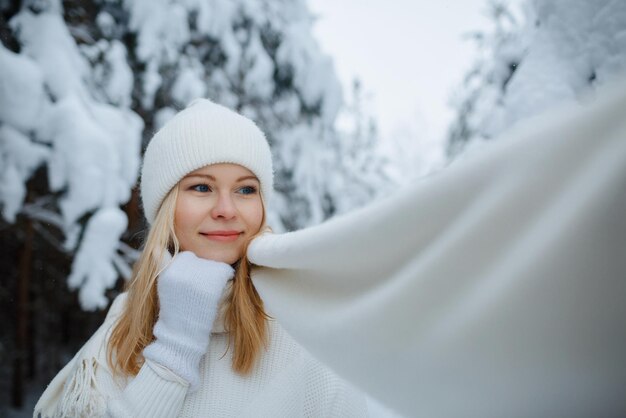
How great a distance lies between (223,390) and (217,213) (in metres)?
0.63

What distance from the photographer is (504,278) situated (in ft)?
1.79

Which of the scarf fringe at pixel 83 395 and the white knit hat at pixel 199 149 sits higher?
the white knit hat at pixel 199 149

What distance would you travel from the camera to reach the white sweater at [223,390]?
4.52 ft

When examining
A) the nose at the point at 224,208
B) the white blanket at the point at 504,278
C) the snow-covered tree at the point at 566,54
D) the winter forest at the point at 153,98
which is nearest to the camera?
the white blanket at the point at 504,278

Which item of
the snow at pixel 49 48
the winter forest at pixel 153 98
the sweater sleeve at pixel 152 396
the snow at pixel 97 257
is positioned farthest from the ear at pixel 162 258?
the snow at pixel 49 48

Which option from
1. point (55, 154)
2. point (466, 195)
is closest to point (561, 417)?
point (466, 195)

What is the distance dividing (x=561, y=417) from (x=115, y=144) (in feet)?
8.76

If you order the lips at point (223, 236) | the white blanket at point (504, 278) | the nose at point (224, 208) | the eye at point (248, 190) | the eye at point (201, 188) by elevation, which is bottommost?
the white blanket at point (504, 278)

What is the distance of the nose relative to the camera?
150 centimetres

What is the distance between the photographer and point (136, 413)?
1.34m

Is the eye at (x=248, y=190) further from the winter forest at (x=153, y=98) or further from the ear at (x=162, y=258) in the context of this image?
the winter forest at (x=153, y=98)

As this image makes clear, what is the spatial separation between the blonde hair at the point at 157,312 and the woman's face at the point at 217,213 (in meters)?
0.04

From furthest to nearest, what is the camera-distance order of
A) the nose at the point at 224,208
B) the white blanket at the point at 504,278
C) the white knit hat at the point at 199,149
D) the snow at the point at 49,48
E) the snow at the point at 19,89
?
the snow at the point at 49,48, the snow at the point at 19,89, the white knit hat at the point at 199,149, the nose at the point at 224,208, the white blanket at the point at 504,278

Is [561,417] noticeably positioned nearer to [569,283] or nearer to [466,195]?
[569,283]
